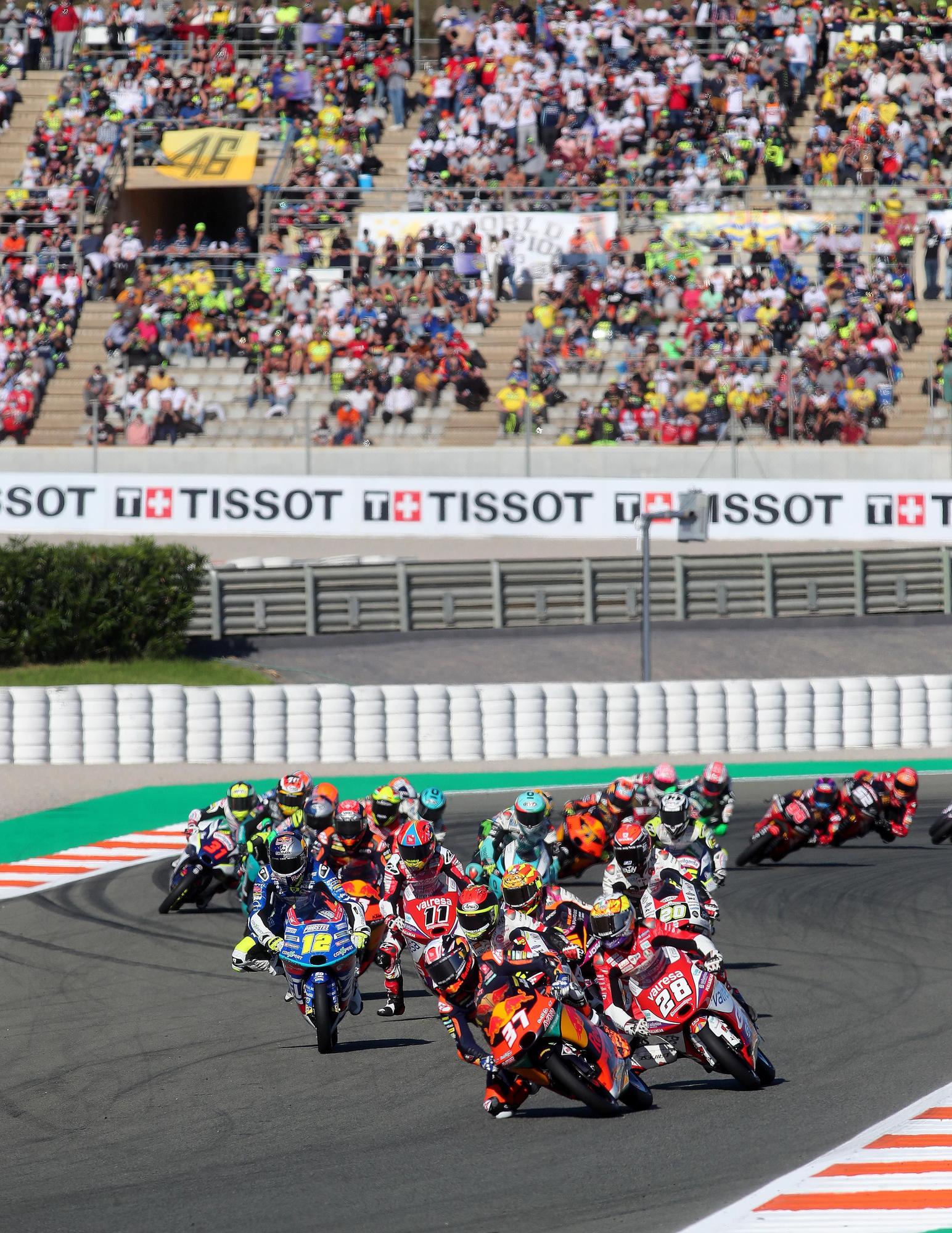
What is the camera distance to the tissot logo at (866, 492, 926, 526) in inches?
1240

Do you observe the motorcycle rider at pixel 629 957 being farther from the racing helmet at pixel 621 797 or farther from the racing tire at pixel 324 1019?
the racing helmet at pixel 621 797

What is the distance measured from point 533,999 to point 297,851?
8.38 feet

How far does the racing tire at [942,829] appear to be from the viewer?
57.2ft

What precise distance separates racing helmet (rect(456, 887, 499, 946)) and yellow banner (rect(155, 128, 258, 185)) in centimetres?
3246

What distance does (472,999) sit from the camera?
8.95 meters

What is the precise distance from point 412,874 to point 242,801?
4.14 metres

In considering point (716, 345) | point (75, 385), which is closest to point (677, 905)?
point (716, 345)

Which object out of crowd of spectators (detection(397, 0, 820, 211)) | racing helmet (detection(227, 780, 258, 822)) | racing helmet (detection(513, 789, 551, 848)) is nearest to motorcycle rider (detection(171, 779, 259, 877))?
racing helmet (detection(227, 780, 258, 822))

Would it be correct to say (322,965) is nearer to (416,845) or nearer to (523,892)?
(416,845)

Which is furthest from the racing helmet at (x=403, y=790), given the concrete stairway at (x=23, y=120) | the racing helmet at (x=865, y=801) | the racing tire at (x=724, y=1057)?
the concrete stairway at (x=23, y=120)

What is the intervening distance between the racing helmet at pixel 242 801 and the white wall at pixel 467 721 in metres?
7.46

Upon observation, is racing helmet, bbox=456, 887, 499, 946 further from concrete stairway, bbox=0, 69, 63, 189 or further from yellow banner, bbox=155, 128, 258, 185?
concrete stairway, bbox=0, 69, 63, 189

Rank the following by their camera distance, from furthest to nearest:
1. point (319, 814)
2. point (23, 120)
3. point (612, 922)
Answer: point (23, 120), point (319, 814), point (612, 922)

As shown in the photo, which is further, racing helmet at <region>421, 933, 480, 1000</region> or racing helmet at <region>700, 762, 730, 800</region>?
racing helmet at <region>700, 762, 730, 800</region>
